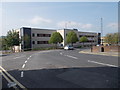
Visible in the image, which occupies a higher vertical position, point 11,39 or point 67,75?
point 11,39

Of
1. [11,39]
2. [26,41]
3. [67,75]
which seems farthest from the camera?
[26,41]

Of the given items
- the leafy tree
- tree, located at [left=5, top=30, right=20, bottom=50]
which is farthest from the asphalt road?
the leafy tree

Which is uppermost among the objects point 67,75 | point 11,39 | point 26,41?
point 11,39

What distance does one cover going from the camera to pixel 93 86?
217 inches

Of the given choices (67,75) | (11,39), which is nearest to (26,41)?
(11,39)

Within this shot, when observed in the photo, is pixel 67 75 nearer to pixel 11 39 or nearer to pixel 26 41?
pixel 11 39

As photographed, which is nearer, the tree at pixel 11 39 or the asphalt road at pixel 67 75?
the asphalt road at pixel 67 75

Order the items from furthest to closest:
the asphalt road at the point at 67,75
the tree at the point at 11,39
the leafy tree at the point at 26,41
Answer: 1. the leafy tree at the point at 26,41
2. the tree at the point at 11,39
3. the asphalt road at the point at 67,75

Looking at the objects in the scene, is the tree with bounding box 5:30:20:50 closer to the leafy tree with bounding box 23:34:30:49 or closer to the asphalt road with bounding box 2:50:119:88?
the leafy tree with bounding box 23:34:30:49

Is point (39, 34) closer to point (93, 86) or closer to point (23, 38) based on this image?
point (23, 38)

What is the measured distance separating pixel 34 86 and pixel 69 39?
Result: 49392mm

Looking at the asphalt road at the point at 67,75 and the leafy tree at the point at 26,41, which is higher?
the leafy tree at the point at 26,41

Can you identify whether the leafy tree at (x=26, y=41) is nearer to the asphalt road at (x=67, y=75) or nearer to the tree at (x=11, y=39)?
the tree at (x=11, y=39)

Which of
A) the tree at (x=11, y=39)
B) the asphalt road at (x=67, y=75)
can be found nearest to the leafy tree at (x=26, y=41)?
the tree at (x=11, y=39)
